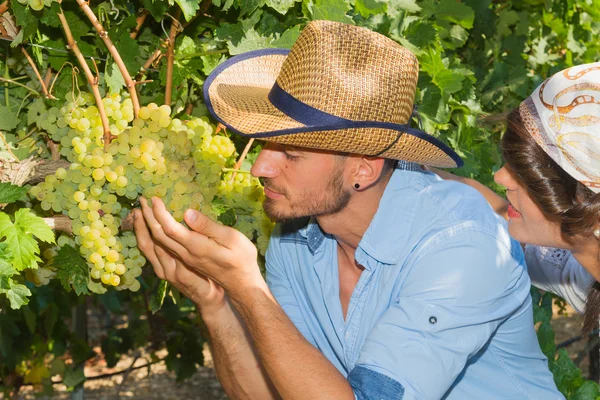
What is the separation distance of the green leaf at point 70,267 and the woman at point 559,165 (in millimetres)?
1022

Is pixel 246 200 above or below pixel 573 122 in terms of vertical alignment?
below

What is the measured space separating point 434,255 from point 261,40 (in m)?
Answer: 0.78

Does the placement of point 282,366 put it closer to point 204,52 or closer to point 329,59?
point 329,59

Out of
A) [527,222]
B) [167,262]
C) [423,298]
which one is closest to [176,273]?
[167,262]

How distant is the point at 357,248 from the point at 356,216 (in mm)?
93

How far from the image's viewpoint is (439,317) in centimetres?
180

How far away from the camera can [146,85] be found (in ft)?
7.27

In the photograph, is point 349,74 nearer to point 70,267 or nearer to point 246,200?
point 246,200

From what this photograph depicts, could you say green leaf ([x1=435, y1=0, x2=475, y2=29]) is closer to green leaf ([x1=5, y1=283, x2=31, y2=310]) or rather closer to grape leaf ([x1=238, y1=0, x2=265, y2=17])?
grape leaf ([x1=238, y1=0, x2=265, y2=17])

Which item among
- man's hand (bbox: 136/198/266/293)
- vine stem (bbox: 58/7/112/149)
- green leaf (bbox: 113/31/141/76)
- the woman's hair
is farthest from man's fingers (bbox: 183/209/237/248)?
the woman's hair

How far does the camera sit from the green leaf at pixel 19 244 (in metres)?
1.72

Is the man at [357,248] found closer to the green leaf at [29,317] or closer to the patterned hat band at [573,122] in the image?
the patterned hat band at [573,122]

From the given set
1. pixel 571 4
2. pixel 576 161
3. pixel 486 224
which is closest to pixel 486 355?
pixel 486 224

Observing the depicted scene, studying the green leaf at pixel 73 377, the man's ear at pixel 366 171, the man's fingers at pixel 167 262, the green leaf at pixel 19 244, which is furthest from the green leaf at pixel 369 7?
the green leaf at pixel 73 377
